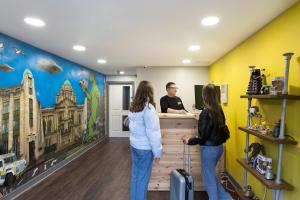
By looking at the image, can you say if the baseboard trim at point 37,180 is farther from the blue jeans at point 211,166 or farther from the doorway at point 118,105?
the blue jeans at point 211,166

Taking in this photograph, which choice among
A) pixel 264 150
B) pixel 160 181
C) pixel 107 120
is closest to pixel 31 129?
pixel 160 181

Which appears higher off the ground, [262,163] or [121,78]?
[121,78]

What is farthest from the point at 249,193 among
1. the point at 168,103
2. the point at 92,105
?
the point at 92,105

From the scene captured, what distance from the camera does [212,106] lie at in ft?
7.96

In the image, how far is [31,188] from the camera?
3297 mm

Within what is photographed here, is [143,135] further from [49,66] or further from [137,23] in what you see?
[49,66]

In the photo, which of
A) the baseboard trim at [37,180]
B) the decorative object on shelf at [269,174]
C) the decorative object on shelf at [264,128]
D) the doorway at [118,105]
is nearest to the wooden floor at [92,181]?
the baseboard trim at [37,180]

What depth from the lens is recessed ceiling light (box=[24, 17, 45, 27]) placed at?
2291 mm

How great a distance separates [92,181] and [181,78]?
3.23 m

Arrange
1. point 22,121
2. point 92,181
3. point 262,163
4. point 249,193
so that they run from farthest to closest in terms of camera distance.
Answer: point 92,181 → point 22,121 → point 249,193 → point 262,163

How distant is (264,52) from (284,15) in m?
0.49

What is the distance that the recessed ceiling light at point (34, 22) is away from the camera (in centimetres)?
Answer: 229

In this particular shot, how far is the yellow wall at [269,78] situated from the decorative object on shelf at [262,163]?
131 millimetres

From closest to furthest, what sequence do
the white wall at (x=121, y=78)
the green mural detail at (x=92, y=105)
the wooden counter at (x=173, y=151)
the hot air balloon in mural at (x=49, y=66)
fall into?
the wooden counter at (x=173, y=151) < the hot air balloon in mural at (x=49, y=66) < the green mural detail at (x=92, y=105) < the white wall at (x=121, y=78)
